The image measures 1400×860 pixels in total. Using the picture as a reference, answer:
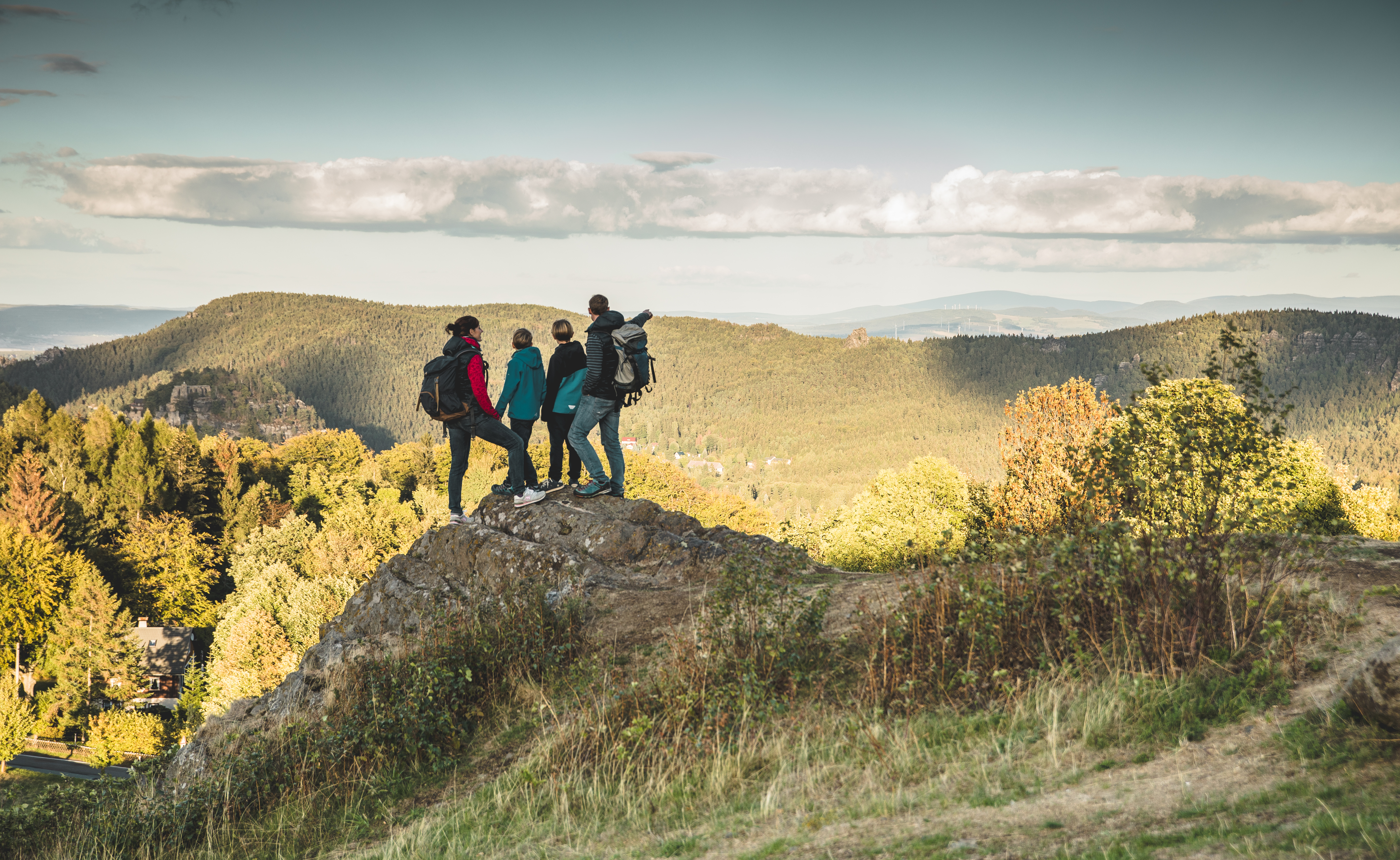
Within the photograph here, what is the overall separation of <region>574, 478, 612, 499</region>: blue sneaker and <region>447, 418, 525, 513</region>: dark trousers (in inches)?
32.4

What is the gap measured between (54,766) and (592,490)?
141 feet

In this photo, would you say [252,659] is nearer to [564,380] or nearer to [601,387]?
[564,380]

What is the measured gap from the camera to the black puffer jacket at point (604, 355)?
34.3ft

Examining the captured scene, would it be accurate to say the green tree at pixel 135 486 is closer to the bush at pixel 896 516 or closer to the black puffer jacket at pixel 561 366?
the bush at pixel 896 516

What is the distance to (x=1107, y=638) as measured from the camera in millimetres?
5945

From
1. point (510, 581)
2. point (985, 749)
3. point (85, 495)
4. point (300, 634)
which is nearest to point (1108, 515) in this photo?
point (985, 749)

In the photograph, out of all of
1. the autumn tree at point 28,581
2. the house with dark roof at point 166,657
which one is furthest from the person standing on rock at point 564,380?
the house with dark roof at point 166,657

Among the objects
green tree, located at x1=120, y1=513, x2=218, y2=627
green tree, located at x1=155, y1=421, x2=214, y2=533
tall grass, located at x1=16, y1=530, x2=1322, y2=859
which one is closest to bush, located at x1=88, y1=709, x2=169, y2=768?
green tree, located at x1=120, y1=513, x2=218, y2=627

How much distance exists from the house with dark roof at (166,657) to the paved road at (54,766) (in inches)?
228

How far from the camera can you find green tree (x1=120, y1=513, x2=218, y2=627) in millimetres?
51281

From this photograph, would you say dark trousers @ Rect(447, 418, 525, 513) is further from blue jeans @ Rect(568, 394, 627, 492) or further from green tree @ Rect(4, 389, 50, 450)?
green tree @ Rect(4, 389, 50, 450)

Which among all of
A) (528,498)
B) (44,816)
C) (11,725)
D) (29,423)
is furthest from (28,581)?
(44,816)

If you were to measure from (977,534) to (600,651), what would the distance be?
3.68 m

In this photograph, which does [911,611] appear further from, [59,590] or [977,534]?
[59,590]
